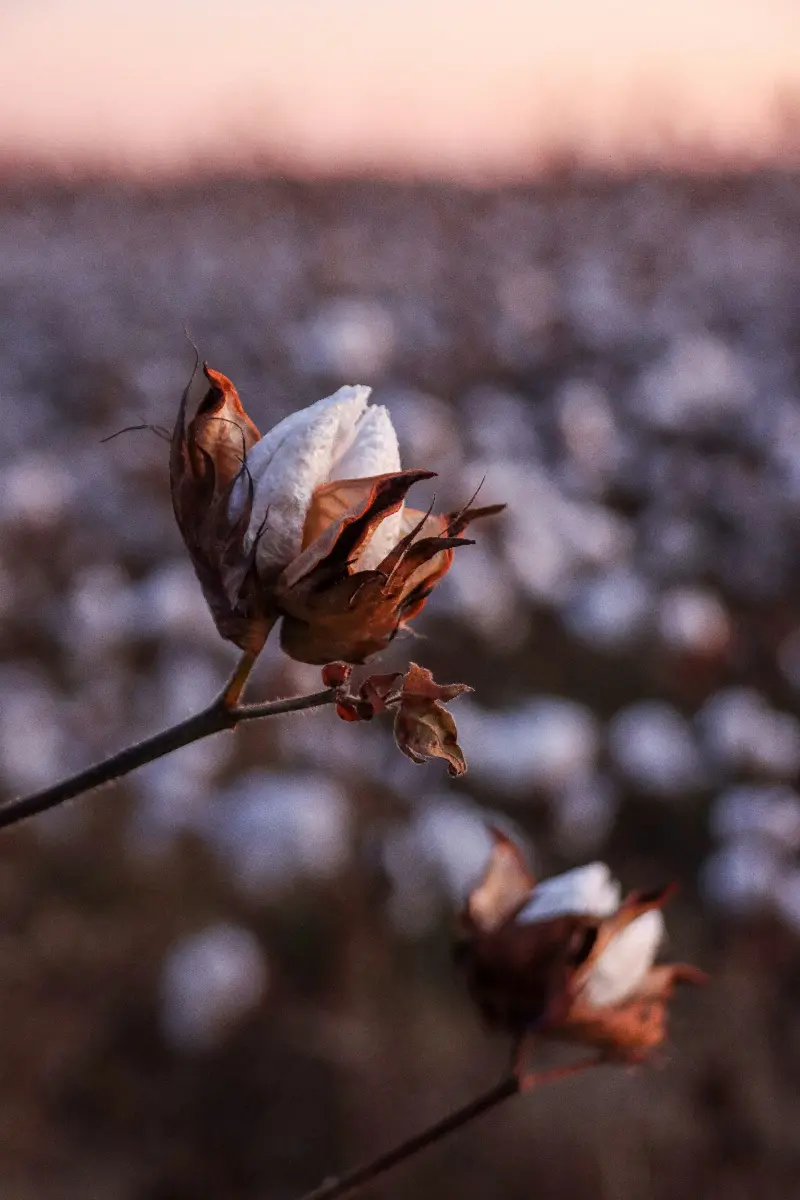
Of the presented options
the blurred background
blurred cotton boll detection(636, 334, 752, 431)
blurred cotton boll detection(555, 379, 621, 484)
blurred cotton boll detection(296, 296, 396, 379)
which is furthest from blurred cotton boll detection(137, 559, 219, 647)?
blurred cotton boll detection(636, 334, 752, 431)

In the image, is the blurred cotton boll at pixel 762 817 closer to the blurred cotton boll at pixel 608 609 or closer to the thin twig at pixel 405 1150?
the blurred cotton boll at pixel 608 609

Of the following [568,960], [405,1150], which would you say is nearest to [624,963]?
[568,960]

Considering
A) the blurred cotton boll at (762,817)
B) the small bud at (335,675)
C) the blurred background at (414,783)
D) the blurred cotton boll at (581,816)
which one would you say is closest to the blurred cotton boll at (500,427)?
the blurred background at (414,783)

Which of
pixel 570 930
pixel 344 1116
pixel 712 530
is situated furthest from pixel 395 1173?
pixel 712 530

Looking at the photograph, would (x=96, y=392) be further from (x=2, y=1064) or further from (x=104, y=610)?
(x=2, y=1064)

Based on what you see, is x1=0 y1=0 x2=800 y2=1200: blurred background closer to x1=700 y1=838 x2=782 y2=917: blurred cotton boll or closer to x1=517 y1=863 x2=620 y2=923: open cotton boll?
x1=700 y1=838 x2=782 y2=917: blurred cotton boll

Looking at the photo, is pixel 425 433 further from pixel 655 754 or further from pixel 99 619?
pixel 655 754
